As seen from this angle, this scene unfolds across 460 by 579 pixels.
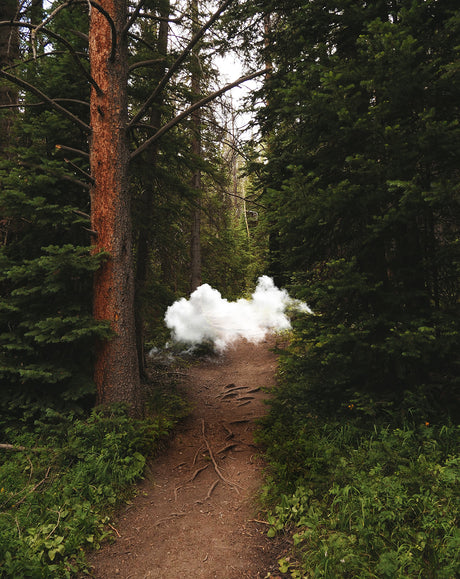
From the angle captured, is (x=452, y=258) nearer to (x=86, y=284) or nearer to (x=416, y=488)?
(x=416, y=488)

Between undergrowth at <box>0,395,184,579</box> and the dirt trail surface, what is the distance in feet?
0.97

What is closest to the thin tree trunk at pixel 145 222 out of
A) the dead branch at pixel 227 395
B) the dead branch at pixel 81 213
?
the dead branch at pixel 81 213

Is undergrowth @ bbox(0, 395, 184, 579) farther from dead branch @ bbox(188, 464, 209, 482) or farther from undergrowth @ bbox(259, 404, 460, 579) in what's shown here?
undergrowth @ bbox(259, 404, 460, 579)

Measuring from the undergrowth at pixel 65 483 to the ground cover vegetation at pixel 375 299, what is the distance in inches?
83.3

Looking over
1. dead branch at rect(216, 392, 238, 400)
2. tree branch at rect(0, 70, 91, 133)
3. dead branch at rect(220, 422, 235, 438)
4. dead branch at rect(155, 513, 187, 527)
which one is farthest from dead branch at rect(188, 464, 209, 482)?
tree branch at rect(0, 70, 91, 133)

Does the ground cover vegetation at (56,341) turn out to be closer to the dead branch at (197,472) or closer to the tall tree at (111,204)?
A: the tall tree at (111,204)

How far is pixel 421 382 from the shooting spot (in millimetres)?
4449

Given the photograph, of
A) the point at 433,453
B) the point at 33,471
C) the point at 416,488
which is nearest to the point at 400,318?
the point at 433,453

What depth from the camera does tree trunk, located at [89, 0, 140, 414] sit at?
5414 millimetres

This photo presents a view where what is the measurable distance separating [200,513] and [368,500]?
224 cm

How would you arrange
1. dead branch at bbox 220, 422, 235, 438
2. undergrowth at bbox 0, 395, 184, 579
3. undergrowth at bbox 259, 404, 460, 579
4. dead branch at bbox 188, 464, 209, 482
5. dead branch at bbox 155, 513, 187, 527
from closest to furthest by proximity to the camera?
undergrowth at bbox 259, 404, 460, 579, undergrowth at bbox 0, 395, 184, 579, dead branch at bbox 155, 513, 187, 527, dead branch at bbox 188, 464, 209, 482, dead branch at bbox 220, 422, 235, 438

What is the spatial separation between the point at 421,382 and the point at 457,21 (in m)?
4.35

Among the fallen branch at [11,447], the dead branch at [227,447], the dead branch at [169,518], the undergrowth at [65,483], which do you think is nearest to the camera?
the undergrowth at [65,483]

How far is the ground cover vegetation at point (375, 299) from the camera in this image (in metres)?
3.30
